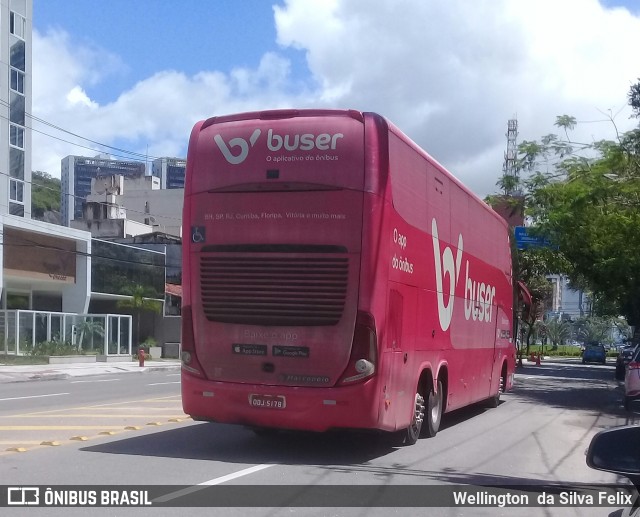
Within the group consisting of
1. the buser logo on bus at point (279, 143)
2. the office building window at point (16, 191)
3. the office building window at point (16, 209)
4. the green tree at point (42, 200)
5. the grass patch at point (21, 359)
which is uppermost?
the green tree at point (42, 200)

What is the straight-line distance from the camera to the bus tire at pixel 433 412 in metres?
13.0

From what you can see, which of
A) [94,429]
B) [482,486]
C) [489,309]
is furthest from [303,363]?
[489,309]

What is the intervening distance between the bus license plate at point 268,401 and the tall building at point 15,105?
61.2m

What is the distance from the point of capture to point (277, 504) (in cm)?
819

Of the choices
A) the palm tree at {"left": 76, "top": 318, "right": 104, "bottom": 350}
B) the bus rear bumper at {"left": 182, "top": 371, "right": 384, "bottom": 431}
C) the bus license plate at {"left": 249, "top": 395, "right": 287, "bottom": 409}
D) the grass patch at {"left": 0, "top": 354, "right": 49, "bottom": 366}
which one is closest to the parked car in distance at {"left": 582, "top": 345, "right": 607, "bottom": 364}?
the palm tree at {"left": 76, "top": 318, "right": 104, "bottom": 350}

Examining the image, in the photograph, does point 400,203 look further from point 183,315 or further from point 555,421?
point 555,421

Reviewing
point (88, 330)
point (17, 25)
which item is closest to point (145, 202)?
point (17, 25)

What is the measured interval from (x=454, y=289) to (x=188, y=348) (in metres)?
5.10

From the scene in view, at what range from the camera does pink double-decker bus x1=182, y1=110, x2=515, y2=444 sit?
10617 mm

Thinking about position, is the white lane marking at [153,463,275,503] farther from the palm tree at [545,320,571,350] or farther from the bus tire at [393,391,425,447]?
the palm tree at [545,320,571,350]

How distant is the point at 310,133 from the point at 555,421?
957 cm

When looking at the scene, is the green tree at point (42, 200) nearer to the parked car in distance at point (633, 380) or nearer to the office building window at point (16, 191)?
the office building window at point (16, 191)

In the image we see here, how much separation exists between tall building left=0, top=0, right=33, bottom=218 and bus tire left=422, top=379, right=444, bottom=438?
59.8 meters

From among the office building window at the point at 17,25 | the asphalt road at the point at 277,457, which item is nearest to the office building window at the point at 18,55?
the office building window at the point at 17,25
